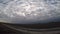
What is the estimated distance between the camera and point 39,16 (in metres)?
1.06

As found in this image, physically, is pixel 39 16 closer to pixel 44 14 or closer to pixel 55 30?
pixel 44 14

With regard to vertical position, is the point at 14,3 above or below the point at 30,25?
Result: above

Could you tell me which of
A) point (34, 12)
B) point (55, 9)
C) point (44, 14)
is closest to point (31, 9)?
point (34, 12)

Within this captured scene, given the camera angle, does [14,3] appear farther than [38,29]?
Yes

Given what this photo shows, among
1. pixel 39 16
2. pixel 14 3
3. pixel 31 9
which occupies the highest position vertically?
pixel 14 3

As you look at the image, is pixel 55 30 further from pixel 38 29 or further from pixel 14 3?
pixel 14 3

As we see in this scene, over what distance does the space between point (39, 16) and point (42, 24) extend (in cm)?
9

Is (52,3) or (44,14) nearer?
(44,14)

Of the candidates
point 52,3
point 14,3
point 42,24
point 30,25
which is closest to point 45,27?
point 42,24

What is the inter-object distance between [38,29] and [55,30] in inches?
7.8

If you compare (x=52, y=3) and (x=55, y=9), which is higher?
(x=52, y=3)

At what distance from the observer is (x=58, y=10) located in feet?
3.63

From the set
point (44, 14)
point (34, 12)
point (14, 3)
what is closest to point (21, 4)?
point (14, 3)

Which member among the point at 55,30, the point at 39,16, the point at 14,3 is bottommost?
the point at 55,30
